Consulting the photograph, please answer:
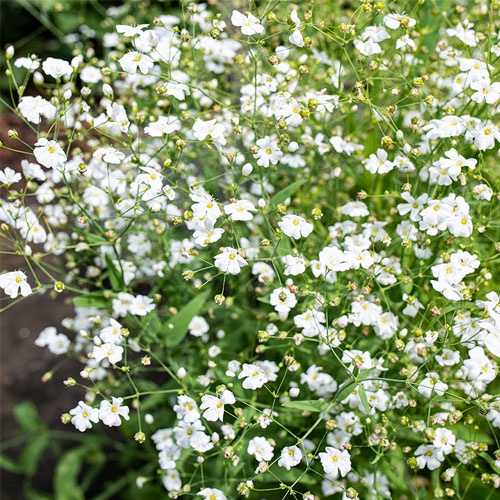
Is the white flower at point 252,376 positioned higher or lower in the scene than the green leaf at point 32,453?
higher

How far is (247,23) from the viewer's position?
181 centimetres

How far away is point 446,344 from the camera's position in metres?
1.74

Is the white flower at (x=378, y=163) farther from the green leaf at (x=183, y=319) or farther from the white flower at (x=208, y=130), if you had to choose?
the green leaf at (x=183, y=319)

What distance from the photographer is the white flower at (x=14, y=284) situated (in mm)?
1768

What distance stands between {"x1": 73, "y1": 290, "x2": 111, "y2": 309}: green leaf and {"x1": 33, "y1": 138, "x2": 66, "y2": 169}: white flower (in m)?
0.49

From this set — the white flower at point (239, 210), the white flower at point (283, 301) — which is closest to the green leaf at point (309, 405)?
the white flower at point (283, 301)

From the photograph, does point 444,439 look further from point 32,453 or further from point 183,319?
point 32,453

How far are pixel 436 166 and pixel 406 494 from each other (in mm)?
1037

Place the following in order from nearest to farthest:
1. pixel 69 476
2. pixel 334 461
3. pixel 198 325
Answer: pixel 334 461 < pixel 198 325 < pixel 69 476

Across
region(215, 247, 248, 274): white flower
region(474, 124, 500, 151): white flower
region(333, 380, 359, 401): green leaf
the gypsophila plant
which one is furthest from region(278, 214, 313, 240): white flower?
region(474, 124, 500, 151): white flower

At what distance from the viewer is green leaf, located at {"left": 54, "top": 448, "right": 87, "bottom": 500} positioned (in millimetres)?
3180

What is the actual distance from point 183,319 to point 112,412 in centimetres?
42

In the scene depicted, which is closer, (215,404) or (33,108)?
(215,404)

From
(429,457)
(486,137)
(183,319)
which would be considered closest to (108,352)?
(183,319)
